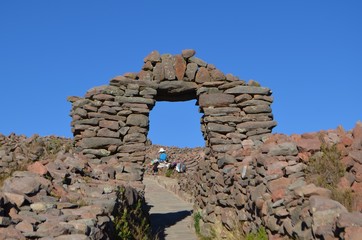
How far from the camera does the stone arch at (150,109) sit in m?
11.2

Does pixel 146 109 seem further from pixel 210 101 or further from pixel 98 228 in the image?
pixel 98 228

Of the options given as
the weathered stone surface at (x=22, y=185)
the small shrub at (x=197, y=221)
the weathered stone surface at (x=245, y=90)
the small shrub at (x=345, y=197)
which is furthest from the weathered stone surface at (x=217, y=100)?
the weathered stone surface at (x=22, y=185)

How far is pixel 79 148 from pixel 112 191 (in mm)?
4164

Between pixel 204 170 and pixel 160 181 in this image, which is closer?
pixel 204 170

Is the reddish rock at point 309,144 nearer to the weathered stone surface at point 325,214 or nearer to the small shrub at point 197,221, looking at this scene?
the weathered stone surface at point 325,214

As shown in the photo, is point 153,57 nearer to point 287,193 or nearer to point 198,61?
point 198,61

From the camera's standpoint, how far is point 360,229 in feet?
13.8

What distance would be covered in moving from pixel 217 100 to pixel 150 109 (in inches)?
68.6

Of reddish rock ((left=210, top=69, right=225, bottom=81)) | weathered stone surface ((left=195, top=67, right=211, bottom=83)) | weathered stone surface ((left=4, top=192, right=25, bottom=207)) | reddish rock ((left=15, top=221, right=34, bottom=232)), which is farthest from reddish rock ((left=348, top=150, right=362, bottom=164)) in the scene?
weathered stone surface ((left=195, top=67, right=211, bottom=83))

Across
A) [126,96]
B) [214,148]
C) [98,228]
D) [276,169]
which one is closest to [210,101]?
[214,148]

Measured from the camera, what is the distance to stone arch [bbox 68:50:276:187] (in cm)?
1119

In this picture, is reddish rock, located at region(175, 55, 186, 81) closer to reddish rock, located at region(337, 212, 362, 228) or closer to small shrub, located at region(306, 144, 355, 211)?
small shrub, located at region(306, 144, 355, 211)

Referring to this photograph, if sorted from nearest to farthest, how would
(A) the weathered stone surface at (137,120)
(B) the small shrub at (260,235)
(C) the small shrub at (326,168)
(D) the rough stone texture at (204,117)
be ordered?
1. (C) the small shrub at (326,168)
2. (B) the small shrub at (260,235)
3. (D) the rough stone texture at (204,117)
4. (A) the weathered stone surface at (137,120)

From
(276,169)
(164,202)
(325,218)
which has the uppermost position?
(276,169)
